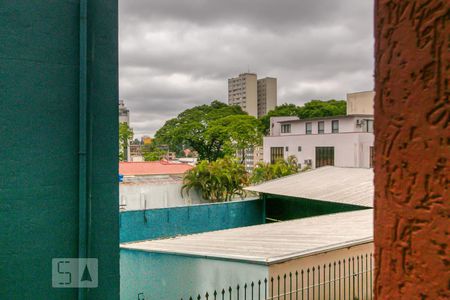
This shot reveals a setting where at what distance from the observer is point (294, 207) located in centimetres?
2122

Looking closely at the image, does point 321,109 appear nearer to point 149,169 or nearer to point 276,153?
point 276,153

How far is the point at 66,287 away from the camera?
5.76 m

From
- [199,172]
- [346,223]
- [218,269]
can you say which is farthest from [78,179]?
[199,172]

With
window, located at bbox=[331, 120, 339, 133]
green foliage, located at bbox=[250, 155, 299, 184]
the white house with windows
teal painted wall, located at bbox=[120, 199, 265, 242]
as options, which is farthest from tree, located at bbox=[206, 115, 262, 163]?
teal painted wall, located at bbox=[120, 199, 265, 242]

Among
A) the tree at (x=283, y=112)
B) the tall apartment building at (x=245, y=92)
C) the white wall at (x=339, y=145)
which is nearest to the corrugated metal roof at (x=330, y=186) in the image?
the white wall at (x=339, y=145)

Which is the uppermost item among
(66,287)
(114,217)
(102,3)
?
(102,3)

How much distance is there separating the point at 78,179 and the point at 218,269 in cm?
353

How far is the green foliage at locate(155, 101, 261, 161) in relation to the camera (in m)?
54.9

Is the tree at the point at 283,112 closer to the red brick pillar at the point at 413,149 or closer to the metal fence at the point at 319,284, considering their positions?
the metal fence at the point at 319,284

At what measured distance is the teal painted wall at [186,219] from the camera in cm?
1784

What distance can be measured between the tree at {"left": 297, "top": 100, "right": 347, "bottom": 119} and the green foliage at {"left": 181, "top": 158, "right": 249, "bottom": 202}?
45176 mm

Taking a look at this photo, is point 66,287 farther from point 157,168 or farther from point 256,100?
point 256,100

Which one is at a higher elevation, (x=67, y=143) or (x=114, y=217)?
(x=67, y=143)
